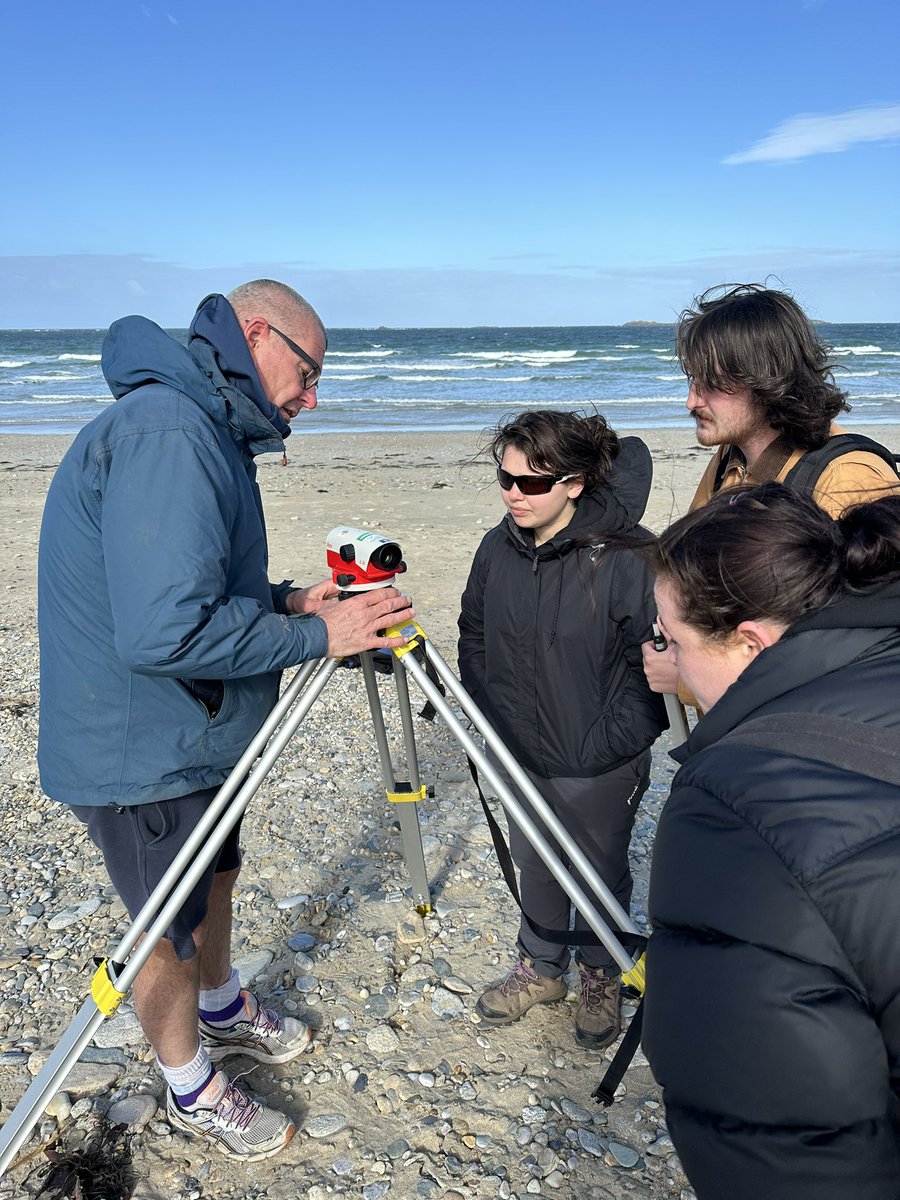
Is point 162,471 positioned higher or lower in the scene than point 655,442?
higher

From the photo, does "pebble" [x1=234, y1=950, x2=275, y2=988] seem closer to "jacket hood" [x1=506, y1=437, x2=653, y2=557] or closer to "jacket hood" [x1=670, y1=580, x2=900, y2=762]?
"jacket hood" [x1=506, y1=437, x2=653, y2=557]

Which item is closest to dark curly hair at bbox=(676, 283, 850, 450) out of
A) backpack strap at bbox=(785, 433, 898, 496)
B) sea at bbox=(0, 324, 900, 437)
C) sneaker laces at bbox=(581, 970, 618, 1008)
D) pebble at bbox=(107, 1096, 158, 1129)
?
backpack strap at bbox=(785, 433, 898, 496)

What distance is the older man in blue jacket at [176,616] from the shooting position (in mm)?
2201

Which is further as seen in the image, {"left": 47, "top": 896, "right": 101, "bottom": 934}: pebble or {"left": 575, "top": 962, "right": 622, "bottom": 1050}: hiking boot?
{"left": 47, "top": 896, "right": 101, "bottom": 934}: pebble

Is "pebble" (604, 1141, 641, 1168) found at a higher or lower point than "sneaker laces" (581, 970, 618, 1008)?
lower

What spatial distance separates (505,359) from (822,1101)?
177 ft

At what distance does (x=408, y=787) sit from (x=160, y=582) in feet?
4.59

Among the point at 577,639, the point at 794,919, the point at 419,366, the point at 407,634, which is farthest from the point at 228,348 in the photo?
the point at 419,366

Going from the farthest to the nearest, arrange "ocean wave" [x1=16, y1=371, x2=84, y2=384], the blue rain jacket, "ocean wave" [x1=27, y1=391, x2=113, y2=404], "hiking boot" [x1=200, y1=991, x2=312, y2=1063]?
1. "ocean wave" [x1=16, y1=371, x2=84, y2=384]
2. "ocean wave" [x1=27, y1=391, x2=113, y2=404]
3. "hiking boot" [x1=200, y1=991, x2=312, y2=1063]
4. the blue rain jacket

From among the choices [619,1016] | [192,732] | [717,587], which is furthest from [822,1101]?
[619,1016]

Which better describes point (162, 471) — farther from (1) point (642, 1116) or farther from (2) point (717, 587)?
(1) point (642, 1116)

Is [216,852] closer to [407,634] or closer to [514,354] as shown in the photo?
[407,634]

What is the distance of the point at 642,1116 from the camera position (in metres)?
2.84

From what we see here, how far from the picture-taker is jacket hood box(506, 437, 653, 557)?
296 centimetres
